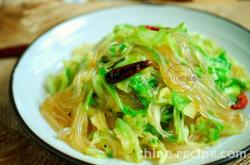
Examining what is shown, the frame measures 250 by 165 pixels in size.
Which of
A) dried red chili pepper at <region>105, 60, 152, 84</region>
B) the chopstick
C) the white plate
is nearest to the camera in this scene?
the white plate

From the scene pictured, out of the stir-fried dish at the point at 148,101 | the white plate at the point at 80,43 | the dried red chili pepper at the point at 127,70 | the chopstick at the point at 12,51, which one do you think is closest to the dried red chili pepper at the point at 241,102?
the stir-fried dish at the point at 148,101

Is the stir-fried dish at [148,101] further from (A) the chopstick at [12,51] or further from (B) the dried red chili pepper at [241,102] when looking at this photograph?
(A) the chopstick at [12,51]

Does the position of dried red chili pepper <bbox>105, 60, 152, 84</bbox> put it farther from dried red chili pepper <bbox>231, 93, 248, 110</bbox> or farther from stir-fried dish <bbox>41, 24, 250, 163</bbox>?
dried red chili pepper <bbox>231, 93, 248, 110</bbox>

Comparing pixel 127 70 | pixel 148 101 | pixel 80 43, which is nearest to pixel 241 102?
pixel 148 101

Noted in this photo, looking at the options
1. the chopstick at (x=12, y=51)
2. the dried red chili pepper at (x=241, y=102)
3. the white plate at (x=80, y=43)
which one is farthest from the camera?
the chopstick at (x=12, y=51)

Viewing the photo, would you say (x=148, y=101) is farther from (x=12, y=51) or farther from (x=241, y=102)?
(x=12, y=51)

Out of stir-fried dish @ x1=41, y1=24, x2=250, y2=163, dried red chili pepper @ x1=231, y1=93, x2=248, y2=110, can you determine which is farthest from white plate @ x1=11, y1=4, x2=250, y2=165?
dried red chili pepper @ x1=231, y1=93, x2=248, y2=110
